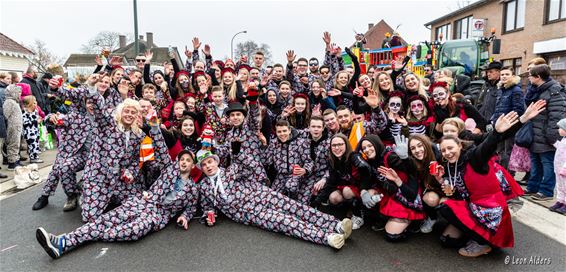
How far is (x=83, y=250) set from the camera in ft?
12.3

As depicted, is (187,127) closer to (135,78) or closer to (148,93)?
(148,93)

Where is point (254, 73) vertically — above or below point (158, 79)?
above

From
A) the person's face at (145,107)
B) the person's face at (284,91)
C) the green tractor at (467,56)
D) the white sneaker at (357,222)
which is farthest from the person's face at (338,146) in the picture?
the green tractor at (467,56)

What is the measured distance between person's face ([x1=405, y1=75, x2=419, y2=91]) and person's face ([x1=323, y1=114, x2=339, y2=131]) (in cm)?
117

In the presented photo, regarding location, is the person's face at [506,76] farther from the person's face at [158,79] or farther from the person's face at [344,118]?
the person's face at [158,79]

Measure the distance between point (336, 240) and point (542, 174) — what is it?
11.6ft

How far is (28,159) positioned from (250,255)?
728cm

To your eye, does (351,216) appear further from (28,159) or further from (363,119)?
(28,159)

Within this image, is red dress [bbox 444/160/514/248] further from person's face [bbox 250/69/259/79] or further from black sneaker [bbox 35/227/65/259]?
person's face [bbox 250/69/259/79]

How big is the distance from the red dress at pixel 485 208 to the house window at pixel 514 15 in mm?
19053

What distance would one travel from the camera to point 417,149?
12.6ft

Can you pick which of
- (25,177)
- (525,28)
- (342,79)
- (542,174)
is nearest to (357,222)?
(342,79)

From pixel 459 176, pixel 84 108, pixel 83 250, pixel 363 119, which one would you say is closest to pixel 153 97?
pixel 84 108

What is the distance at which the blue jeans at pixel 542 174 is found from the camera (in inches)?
197
